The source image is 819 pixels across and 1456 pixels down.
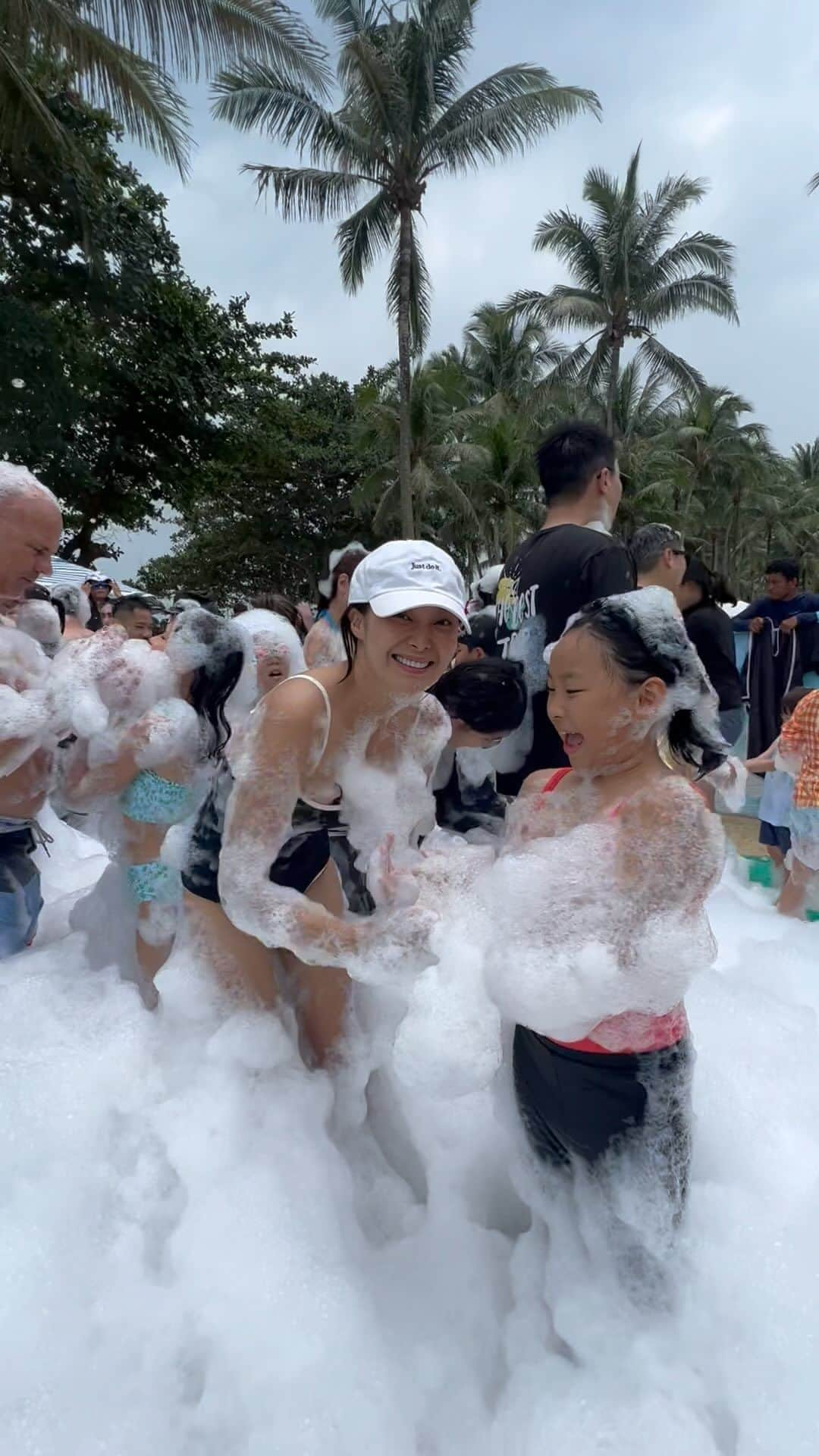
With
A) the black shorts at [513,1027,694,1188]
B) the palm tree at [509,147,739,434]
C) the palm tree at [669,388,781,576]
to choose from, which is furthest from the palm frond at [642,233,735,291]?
the black shorts at [513,1027,694,1188]

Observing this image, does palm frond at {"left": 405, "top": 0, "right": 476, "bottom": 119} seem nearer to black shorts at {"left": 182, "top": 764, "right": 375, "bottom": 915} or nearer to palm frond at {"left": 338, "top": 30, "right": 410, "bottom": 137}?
palm frond at {"left": 338, "top": 30, "right": 410, "bottom": 137}

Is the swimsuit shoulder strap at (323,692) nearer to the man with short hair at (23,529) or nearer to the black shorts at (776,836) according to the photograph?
the man with short hair at (23,529)

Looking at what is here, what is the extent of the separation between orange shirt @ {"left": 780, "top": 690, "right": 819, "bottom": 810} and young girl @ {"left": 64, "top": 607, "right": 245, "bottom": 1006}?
2.61 metres

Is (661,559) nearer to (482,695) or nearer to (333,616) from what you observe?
(333,616)

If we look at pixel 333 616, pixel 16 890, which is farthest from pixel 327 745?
pixel 333 616

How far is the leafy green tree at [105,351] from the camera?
1152 cm

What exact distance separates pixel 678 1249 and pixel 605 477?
198cm

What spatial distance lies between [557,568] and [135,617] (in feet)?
9.38

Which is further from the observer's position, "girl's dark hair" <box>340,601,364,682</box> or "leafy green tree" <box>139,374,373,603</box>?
"leafy green tree" <box>139,374,373,603</box>

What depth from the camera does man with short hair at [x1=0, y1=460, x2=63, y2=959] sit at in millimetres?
2309

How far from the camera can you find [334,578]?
3.93 metres

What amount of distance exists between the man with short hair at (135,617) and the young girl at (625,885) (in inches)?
131

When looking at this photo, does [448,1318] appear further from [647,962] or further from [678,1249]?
[647,962]

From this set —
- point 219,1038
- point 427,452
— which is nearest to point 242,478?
point 427,452
